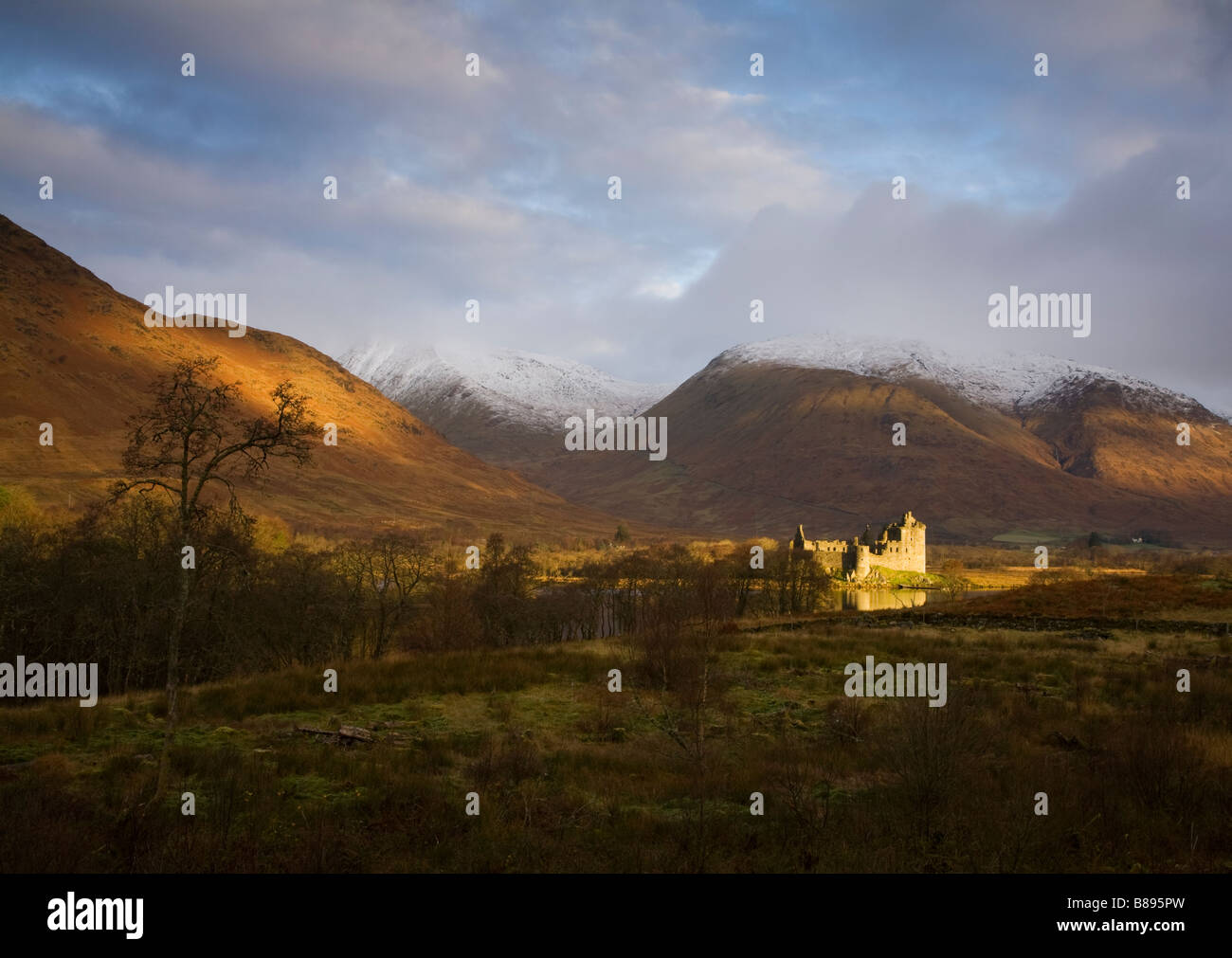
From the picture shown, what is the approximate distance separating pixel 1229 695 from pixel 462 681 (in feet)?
65.0

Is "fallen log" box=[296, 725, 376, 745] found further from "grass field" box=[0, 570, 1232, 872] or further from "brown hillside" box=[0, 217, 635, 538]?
"brown hillside" box=[0, 217, 635, 538]

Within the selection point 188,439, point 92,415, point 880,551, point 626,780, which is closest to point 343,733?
point 626,780

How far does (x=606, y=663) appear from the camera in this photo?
87.1 ft

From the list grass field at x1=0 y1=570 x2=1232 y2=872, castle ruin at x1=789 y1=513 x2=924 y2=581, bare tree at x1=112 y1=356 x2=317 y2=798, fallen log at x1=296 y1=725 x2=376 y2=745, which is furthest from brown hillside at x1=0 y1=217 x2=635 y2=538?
bare tree at x1=112 y1=356 x2=317 y2=798

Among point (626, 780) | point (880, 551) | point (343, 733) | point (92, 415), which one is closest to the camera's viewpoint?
point (626, 780)

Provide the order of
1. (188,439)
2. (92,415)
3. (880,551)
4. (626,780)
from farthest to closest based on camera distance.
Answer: (92,415)
(880,551)
(626,780)
(188,439)

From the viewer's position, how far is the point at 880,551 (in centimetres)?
12775

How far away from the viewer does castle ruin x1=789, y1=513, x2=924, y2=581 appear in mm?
118938

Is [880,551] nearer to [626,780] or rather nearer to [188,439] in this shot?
[626,780]

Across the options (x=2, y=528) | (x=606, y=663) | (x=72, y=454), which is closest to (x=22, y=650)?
(x=2, y=528)

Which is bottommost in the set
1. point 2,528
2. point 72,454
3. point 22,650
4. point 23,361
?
point 22,650

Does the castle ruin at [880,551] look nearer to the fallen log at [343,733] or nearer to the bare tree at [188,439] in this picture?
the fallen log at [343,733]

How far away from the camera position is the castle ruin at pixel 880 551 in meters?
119
